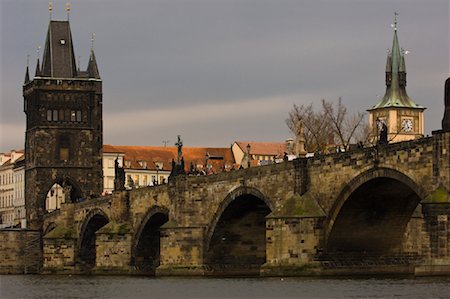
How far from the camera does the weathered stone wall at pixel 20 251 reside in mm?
129875

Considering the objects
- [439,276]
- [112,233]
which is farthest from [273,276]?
[112,233]

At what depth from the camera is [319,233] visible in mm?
75500

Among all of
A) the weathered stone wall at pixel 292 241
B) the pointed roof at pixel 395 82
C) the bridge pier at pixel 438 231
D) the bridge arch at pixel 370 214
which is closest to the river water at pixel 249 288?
the bridge pier at pixel 438 231

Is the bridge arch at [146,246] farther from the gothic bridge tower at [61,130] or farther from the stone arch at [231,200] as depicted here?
the gothic bridge tower at [61,130]

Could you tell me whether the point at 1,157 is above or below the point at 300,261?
above

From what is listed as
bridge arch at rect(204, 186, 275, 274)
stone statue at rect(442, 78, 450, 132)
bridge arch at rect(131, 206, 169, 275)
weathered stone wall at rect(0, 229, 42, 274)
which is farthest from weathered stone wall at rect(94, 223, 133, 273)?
stone statue at rect(442, 78, 450, 132)

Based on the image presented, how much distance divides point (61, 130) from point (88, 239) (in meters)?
15.0

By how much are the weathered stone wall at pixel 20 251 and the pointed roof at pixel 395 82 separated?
54.3 meters

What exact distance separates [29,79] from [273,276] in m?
67.2

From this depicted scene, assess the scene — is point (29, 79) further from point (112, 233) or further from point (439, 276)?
point (439, 276)

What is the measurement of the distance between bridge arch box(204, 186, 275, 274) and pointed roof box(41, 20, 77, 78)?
159 ft

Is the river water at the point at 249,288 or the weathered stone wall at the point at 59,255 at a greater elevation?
the weathered stone wall at the point at 59,255

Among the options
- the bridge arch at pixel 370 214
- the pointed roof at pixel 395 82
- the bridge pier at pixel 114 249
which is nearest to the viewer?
the bridge arch at pixel 370 214

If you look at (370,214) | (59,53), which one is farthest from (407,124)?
(370,214)
